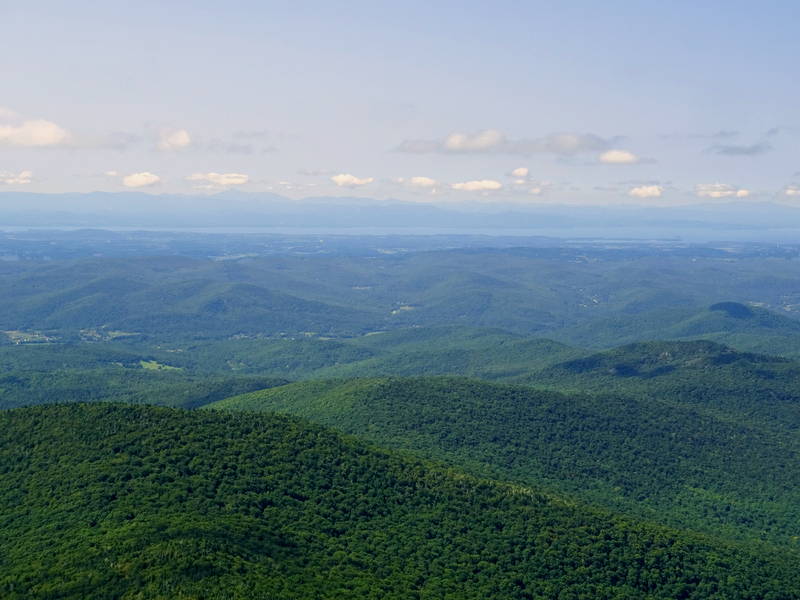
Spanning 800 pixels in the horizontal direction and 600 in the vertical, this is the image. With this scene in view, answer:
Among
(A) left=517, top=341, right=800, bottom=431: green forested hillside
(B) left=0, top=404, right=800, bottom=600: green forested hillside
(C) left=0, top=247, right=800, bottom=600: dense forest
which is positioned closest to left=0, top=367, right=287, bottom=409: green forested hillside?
(C) left=0, top=247, right=800, bottom=600: dense forest

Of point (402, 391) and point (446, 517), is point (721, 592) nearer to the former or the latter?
point (446, 517)

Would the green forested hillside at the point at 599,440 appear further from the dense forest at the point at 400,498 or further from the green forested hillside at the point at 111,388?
the green forested hillside at the point at 111,388

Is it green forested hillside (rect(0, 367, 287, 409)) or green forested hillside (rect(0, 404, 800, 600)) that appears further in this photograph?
green forested hillside (rect(0, 367, 287, 409))

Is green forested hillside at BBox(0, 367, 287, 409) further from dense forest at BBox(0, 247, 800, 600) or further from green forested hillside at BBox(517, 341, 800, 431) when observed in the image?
green forested hillside at BBox(517, 341, 800, 431)

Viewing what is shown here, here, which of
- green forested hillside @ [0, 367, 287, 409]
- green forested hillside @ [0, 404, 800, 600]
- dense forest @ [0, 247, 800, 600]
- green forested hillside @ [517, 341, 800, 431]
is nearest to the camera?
green forested hillside @ [0, 404, 800, 600]

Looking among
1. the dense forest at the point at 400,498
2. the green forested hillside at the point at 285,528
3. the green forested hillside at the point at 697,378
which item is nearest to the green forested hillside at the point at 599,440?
the dense forest at the point at 400,498

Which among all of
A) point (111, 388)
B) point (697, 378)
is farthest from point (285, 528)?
point (697, 378)
